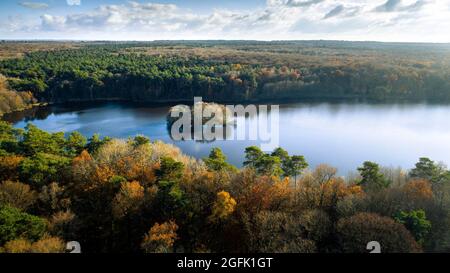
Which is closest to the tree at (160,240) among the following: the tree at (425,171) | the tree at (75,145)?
the tree at (75,145)

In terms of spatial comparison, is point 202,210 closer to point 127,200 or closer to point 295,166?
point 127,200

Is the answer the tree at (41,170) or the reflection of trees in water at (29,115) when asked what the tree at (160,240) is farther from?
the reflection of trees in water at (29,115)

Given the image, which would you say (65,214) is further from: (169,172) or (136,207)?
(169,172)

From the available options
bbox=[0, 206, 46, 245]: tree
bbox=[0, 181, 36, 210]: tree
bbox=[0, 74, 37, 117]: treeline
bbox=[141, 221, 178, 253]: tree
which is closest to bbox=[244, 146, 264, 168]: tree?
bbox=[141, 221, 178, 253]: tree

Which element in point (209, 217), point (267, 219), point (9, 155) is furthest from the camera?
point (9, 155)

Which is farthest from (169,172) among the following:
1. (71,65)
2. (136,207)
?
(71,65)

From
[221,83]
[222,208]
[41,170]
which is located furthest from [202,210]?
[221,83]
